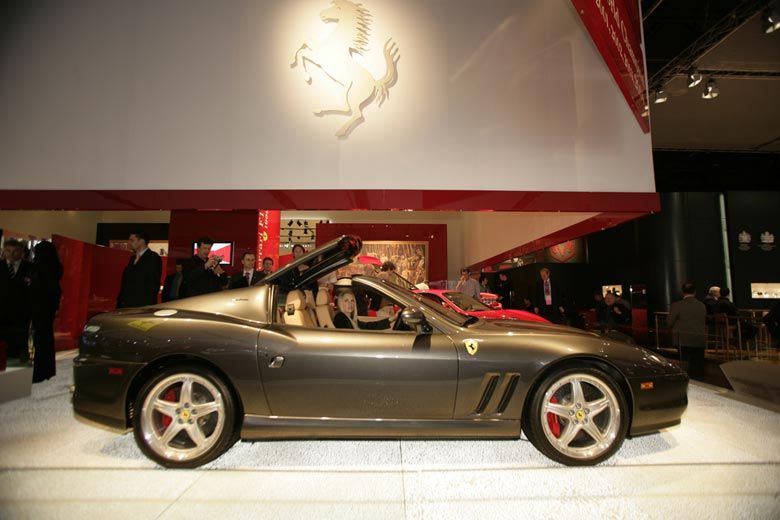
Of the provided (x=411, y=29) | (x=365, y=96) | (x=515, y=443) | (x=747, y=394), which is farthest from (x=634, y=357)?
(x=411, y=29)

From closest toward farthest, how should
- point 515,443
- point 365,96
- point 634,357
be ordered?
point 634,357, point 515,443, point 365,96

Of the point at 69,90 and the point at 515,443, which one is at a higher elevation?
the point at 69,90

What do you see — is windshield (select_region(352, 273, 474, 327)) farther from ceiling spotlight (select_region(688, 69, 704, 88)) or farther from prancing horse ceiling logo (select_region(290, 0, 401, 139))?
ceiling spotlight (select_region(688, 69, 704, 88))

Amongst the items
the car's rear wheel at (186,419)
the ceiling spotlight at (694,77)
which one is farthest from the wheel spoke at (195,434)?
the ceiling spotlight at (694,77)

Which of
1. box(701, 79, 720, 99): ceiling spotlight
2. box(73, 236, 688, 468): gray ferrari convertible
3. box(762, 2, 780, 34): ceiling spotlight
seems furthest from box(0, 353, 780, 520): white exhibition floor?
box(701, 79, 720, 99): ceiling spotlight

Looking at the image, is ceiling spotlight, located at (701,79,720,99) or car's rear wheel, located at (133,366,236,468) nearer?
car's rear wheel, located at (133,366,236,468)

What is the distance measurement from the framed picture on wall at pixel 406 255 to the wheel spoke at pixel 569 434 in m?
9.26

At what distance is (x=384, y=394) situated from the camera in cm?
211

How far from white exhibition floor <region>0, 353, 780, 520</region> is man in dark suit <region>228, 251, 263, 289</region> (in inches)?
79.0

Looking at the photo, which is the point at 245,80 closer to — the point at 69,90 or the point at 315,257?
the point at 69,90

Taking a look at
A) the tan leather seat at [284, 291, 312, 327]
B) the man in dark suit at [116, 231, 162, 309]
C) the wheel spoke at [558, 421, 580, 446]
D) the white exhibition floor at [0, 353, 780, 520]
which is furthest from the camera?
the man in dark suit at [116, 231, 162, 309]

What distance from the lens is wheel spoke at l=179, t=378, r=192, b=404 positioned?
219 cm

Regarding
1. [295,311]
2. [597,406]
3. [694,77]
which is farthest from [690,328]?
[694,77]

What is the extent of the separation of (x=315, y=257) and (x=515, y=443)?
1.81 metres
